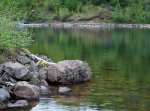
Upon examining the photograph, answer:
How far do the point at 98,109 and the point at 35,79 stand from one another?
21.8ft

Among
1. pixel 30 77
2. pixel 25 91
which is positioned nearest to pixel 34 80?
pixel 30 77

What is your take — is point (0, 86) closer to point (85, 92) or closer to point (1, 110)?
point (1, 110)

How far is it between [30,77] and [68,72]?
3.56m

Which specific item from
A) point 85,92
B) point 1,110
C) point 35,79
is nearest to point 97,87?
point 85,92

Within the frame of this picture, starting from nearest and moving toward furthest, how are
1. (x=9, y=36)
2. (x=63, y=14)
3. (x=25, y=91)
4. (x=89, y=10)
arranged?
(x=25, y=91), (x=9, y=36), (x=63, y=14), (x=89, y=10)

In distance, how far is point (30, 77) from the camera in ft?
85.3

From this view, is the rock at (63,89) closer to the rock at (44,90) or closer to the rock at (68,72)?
the rock at (44,90)

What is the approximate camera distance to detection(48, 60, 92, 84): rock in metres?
28.1

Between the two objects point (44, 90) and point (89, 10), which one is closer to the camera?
point (44, 90)

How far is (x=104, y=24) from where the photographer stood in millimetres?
145500

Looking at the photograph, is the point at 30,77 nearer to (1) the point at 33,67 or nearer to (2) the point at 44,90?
(2) the point at 44,90

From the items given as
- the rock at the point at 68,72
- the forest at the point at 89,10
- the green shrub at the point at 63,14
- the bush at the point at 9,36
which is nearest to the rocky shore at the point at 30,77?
the rock at the point at 68,72

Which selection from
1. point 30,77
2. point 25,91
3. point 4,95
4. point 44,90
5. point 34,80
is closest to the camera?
point 4,95

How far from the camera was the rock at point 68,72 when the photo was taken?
2811 cm
